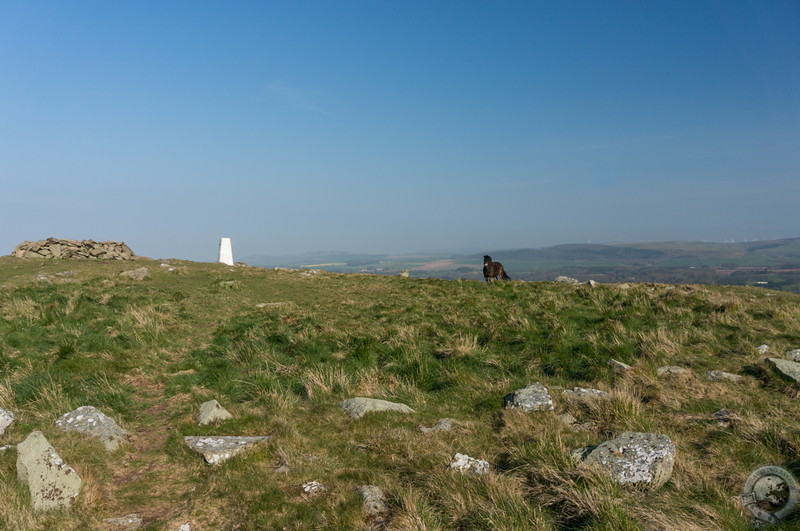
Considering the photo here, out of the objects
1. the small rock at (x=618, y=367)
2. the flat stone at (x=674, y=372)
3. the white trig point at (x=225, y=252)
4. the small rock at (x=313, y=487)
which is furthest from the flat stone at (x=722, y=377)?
the white trig point at (x=225, y=252)

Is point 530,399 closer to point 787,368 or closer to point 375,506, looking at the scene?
point 375,506

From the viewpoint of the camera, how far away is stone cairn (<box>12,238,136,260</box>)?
3265cm

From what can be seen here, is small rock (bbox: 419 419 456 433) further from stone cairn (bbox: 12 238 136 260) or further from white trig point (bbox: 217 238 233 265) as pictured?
stone cairn (bbox: 12 238 136 260)

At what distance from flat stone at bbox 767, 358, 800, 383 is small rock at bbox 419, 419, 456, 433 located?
7.54 meters

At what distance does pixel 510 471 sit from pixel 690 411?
4527 millimetres

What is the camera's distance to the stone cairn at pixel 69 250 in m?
32.7

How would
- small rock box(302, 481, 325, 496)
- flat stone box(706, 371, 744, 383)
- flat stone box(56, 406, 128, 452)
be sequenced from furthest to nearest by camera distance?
1. flat stone box(706, 371, 744, 383)
2. flat stone box(56, 406, 128, 452)
3. small rock box(302, 481, 325, 496)

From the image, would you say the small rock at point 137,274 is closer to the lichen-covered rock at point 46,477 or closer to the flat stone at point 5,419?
the flat stone at point 5,419

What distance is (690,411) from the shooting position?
8578mm

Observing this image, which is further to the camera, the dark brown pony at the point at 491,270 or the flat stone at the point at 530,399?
the dark brown pony at the point at 491,270

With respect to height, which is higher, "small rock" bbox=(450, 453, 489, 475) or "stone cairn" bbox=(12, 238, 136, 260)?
"stone cairn" bbox=(12, 238, 136, 260)

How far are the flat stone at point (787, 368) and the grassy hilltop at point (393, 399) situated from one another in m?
0.25

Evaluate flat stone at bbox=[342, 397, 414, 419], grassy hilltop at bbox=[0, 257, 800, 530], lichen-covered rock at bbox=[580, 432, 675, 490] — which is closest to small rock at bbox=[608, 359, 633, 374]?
grassy hilltop at bbox=[0, 257, 800, 530]

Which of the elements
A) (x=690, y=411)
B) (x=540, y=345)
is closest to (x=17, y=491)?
(x=690, y=411)
